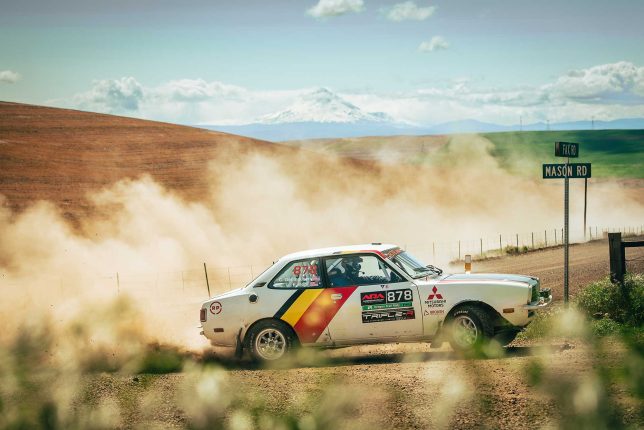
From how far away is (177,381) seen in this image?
10289 mm

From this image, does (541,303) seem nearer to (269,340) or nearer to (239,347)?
(269,340)

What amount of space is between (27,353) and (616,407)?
36.8 ft

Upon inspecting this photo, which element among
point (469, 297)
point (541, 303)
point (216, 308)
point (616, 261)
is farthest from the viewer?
point (616, 261)

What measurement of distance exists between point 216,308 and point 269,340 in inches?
37.1

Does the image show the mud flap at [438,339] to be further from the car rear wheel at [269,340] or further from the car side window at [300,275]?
the car rear wheel at [269,340]

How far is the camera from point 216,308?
11523mm

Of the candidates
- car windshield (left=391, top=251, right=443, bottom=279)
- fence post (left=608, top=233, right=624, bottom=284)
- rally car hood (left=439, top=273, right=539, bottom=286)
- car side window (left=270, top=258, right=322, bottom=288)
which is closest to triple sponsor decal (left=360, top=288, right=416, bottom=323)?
car windshield (left=391, top=251, right=443, bottom=279)

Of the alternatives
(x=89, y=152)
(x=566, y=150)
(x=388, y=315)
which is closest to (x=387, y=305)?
(x=388, y=315)

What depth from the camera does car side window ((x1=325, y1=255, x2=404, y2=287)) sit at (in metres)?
11.1

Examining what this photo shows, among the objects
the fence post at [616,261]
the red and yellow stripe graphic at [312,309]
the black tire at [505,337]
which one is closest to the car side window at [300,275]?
the red and yellow stripe graphic at [312,309]

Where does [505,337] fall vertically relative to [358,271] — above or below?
below

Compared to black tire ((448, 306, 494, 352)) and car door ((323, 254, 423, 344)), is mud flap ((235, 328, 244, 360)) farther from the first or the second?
black tire ((448, 306, 494, 352))

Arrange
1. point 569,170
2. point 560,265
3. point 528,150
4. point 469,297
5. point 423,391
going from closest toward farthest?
point 423,391
point 469,297
point 569,170
point 560,265
point 528,150

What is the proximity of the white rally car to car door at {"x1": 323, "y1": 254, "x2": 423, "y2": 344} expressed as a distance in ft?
0.05
